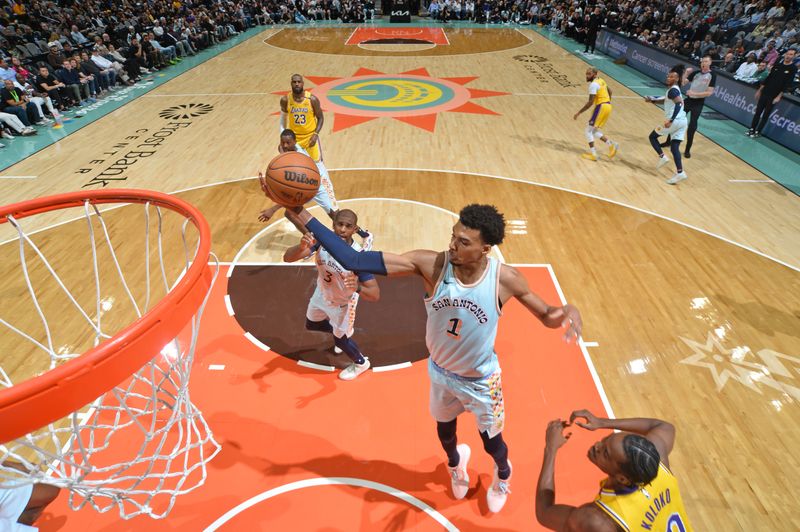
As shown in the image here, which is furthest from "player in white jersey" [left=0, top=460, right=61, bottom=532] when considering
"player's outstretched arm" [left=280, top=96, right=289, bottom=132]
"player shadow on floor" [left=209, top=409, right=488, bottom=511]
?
"player's outstretched arm" [left=280, top=96, right=289, bottom=132]

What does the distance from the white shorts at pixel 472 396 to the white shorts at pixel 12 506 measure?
245cm

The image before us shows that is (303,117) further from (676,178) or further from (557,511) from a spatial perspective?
(676,178)

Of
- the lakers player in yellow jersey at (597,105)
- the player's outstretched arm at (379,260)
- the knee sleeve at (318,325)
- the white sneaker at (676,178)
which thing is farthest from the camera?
→ the lakers player in yellow jersey at (597,105)

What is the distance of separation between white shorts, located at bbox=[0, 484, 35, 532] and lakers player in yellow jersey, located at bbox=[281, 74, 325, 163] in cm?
531

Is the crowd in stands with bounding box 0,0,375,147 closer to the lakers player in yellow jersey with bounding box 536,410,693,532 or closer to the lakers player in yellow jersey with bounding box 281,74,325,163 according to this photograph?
the lakers player in yellow jersey with bounding box 281,74,325,163

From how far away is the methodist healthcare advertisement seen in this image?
410 inches

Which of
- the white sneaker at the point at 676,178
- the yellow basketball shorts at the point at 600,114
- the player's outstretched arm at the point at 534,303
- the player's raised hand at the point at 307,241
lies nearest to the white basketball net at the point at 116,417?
the player's raised hand at the point at 307,241

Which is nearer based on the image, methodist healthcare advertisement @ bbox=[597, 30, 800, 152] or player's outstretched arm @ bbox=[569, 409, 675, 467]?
player's outstretched arm @ bbox=[569, 409, 675, 467]

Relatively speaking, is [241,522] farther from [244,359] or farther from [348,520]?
[244,359]

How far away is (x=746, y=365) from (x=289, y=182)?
16.3 ft

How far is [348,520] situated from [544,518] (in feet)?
5.49

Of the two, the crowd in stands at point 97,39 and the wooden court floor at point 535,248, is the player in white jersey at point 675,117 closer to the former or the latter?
the wooden court floor at point 535,248

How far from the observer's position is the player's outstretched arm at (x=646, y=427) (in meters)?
2.54

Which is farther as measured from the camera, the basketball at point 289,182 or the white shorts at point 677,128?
the white shorts at point 677,128
